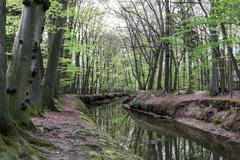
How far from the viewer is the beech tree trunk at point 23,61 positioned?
8.39 m

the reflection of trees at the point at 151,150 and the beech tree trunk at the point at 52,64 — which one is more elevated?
the beech tree trunk at the point at 52,64

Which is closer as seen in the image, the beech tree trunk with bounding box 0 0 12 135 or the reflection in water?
the beech tree trunk with bounding box 0 0 12 135

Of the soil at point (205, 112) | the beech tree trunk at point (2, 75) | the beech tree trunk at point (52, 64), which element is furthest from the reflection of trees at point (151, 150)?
the beech tree trunk at point (2, 75)

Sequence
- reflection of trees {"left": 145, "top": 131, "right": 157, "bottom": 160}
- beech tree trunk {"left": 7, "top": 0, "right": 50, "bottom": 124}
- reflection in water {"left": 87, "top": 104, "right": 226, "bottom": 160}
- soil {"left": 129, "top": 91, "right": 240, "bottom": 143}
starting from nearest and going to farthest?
beech tree trunk {"left": 7, "top": 0, "right": 50, "bottom": 124}, reflection of trees {"left": 145, "top": 131, "right": 157, "bottom": 160}, reflection in water {"left": 87, "top": 104, "right": 226, "bottom": 160}, soil {"left": 129, "top": 91, "right": 240, "bottom": 143}

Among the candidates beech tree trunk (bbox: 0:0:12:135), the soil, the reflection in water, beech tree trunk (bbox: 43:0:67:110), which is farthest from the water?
beech tree trunk (bbox: 0:0:12:135)

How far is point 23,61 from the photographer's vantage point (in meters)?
8.58

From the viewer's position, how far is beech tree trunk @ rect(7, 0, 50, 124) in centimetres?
839

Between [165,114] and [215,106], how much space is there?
18.9 feet

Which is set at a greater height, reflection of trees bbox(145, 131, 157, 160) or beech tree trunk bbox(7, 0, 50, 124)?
beech tree trunk bbox(7, 0, 50, 124)

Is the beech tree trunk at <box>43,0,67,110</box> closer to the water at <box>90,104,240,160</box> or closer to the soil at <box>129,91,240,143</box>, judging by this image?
the water at <box>90,104,240,160</box>

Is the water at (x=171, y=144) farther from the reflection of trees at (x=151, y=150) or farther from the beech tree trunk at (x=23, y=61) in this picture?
the beech tree trunk at (x=23, y=61)

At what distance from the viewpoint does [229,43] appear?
1521cm

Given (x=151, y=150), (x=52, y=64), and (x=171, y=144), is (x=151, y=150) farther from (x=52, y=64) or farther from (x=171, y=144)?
(x=52, y=64)

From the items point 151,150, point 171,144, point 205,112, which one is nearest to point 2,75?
point 151,150
